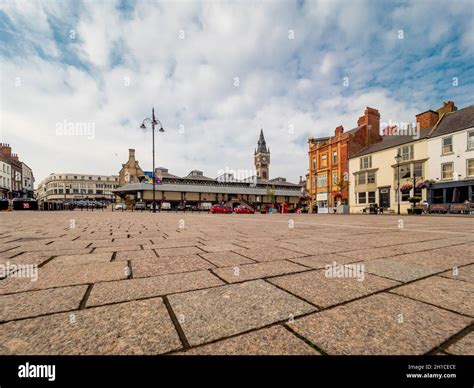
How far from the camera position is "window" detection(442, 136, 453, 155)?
19.3 m

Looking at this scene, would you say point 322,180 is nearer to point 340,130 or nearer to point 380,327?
point 340,130

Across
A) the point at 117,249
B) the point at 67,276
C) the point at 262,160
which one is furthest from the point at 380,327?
the point at 262,160

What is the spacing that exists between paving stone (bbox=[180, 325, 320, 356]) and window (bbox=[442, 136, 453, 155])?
25873 mm

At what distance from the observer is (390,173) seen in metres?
24.2

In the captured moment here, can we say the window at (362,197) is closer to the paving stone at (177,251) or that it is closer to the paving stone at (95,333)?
the paving stone at (177,251)

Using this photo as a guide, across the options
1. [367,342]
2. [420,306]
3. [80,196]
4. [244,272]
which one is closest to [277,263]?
[244,272]

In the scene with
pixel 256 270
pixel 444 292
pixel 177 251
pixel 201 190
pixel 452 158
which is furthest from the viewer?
pixel 201 190

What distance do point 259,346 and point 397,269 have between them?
2021 mm

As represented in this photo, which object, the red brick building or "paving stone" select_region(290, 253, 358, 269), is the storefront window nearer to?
the red brick building

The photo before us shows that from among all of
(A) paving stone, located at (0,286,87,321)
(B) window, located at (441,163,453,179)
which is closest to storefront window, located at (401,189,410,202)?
(B) window, located at (441,163,453,179)

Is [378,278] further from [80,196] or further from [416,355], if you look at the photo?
[80,196]

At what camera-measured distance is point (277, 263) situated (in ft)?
8.50

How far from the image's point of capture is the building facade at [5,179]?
40713 mm
